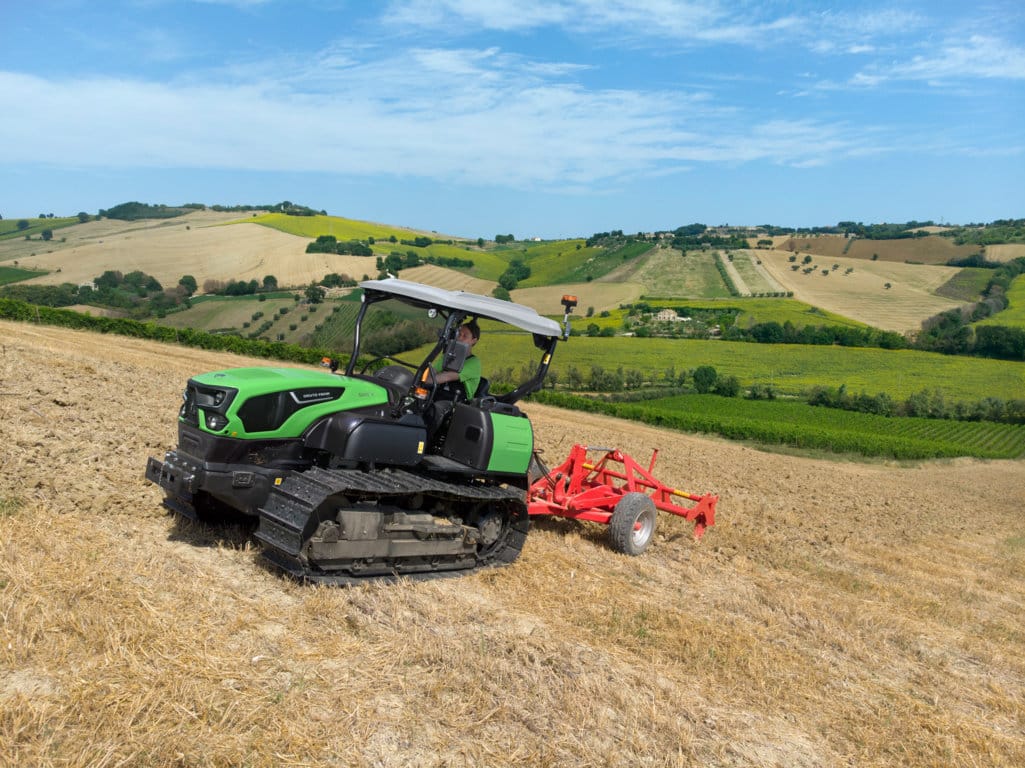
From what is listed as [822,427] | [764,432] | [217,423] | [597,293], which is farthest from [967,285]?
[217,423]

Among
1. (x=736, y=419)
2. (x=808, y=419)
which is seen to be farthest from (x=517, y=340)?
(x=808, y=419)

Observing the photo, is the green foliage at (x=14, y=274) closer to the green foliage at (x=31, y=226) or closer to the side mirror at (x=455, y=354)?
the green foliage at (x=31, y=226)

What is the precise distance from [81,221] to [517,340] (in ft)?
295

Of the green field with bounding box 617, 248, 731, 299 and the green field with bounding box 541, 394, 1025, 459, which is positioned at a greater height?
the green field with bounding box 617, 248, 731, 299

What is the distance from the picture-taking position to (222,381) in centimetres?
642

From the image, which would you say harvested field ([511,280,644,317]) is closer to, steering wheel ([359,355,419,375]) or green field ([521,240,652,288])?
green field ([521,240,652,288])

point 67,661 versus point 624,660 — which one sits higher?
point 67,661

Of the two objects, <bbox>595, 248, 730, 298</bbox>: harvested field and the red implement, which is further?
<bbox>595, 248, 730, 298</bbox>: harvested field

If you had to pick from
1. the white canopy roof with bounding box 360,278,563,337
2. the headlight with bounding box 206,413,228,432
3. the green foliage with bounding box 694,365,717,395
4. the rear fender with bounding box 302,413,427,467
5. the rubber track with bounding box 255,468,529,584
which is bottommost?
the green foliage with bounding box 694,365,717,395

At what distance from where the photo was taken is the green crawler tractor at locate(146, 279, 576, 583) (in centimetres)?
622

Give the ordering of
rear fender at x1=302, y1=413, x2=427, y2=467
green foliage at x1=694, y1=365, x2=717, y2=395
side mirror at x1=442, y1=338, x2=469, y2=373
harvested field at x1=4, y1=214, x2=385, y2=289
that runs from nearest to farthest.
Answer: rear fender at x1=302, y1=413, x2=427, y2=467 → side mirror at x1=442, y1=338, x2=469, y2=373 → green foliage at x1=694, y1=365, x2=717, y2=395 → harvested field at x1=4, y1=214, x2=385, y2=289

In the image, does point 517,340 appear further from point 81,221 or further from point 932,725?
point 81,221

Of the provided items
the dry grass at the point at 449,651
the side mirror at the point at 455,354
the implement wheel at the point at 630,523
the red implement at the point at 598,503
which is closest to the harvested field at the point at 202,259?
the red implement at the point at 598,503

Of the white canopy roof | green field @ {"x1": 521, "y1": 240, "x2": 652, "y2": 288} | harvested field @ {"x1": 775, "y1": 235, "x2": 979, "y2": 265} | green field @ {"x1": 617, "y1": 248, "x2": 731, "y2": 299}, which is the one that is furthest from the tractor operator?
harvested field @ {"x1": 775, "y1": 235, "x2": 979, "y2": 265}
